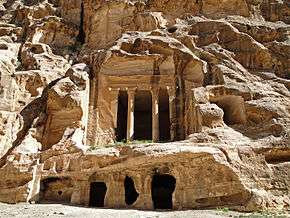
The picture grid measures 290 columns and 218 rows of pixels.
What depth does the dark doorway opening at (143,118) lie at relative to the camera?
30516 millimetres

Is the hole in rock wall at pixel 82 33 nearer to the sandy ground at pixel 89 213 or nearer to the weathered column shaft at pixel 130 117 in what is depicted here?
the weathered column shaft at pixel 130 117

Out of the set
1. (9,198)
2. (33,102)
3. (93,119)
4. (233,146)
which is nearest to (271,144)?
(233,146)

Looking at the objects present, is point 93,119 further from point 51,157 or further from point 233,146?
point 233,146

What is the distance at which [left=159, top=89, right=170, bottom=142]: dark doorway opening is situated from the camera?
96.2ft

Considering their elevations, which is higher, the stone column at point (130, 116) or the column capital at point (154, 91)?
the column capital at point (154, 91)

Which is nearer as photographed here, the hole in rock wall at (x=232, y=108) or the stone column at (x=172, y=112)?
the hole in rock wall at (x=232, y=108)

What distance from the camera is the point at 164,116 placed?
30.9m

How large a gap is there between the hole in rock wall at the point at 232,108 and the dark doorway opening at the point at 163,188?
5.16 metres

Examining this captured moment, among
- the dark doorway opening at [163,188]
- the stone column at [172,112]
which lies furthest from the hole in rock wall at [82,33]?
the dark doorway opening at [163,188]

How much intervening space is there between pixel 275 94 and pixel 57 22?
21.4 metres

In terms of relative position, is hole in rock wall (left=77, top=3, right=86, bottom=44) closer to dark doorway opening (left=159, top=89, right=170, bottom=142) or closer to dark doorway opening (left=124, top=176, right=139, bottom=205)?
dark doorway opening (left=159, top=89, right=170, bottom=142)

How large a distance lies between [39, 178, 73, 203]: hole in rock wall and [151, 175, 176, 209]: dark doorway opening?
4992 millimetres

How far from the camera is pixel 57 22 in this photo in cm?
3638

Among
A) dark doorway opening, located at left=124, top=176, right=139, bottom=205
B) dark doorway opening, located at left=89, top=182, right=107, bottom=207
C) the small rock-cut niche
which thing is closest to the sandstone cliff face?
the small rock-cut niche
